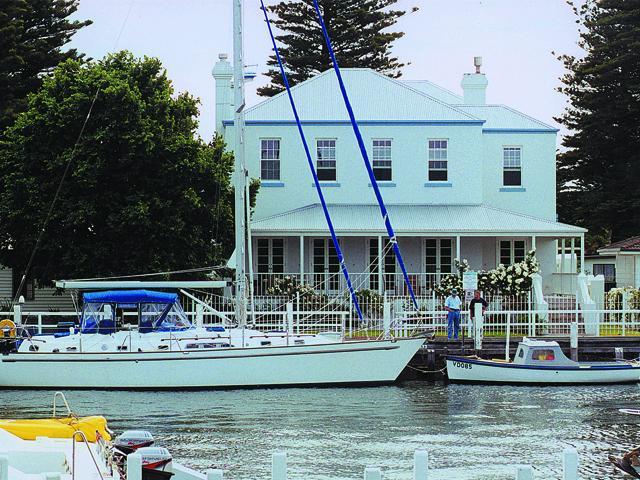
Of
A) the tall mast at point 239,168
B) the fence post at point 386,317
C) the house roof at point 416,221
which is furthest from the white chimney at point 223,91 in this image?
the fence post at point 386,317

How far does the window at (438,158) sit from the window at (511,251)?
350 centimetres

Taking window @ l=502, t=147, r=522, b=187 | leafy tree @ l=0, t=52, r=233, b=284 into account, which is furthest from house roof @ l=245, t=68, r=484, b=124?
leafy tree @ l=0, t=52, r=233, b=284

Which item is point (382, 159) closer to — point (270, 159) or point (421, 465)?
point (270, 159)

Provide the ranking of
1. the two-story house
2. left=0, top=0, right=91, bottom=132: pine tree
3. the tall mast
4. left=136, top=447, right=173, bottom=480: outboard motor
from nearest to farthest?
left=136, top=447, right=173, bottom=480: outboard motor
the tall mast
the two-story house
left=0, top=0, right=91, bottom=132: pine tree

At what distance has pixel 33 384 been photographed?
1257 inches

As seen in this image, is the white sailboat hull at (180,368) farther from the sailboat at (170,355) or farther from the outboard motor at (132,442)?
the outboard motor at (132,442)

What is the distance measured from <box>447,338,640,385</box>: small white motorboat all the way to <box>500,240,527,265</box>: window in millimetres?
14487

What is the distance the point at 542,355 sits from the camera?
3297 cm

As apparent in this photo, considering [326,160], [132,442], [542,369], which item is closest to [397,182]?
[326,160]

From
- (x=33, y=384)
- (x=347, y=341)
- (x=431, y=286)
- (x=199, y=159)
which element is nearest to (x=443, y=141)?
(x=431, y=286)

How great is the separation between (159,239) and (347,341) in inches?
455

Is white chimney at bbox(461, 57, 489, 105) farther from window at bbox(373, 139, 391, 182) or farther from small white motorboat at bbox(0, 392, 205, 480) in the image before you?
small white motorboat at bbox(0, 392, 205, 480)

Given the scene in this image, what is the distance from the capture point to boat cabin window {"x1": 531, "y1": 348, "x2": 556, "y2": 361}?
3294 centimetres

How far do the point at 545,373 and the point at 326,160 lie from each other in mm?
17660
